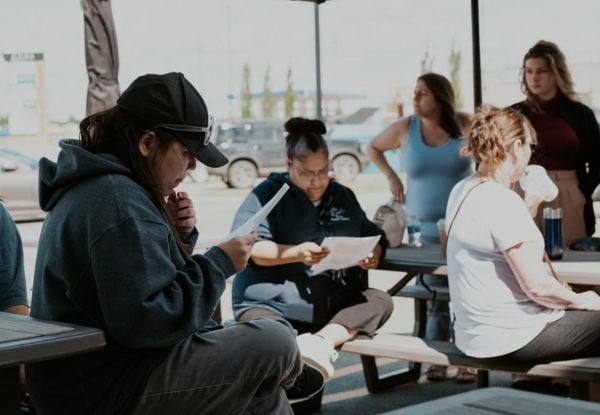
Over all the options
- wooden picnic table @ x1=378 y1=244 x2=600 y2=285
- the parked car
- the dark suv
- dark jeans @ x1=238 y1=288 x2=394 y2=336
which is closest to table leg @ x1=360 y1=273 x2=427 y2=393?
wooden picnic table @ x1=378 y1=244 x2=600 y2=285

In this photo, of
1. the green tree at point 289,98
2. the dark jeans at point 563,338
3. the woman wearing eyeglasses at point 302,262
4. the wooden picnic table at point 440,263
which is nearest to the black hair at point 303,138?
the woman wearing eyeglasses at point 302,262

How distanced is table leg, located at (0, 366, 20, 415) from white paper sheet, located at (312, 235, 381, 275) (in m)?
1.76

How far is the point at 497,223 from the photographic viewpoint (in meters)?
3.37

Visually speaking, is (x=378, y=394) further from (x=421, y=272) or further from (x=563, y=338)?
(x=563, y=338)

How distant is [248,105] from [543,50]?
32.5m

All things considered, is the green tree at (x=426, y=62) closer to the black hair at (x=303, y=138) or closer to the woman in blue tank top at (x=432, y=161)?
the woman in blue tank top at (x=432, y=161)

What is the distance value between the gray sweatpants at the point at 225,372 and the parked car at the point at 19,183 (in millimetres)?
12720

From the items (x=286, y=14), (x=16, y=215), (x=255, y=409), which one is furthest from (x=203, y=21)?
(x=255, y=409)

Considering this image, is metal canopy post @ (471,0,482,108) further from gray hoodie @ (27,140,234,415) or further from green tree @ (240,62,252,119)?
green tree @ (240,62,252,119)

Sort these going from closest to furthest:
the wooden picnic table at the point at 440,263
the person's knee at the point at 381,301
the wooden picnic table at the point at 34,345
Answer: the wooden picnic table at the point at 34,345 < the wooden picnic table at the point at 440,263 < the person's knee at the point at 381,301

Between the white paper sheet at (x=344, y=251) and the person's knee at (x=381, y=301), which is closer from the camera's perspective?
the white paper sheet at (x=344, y=251)

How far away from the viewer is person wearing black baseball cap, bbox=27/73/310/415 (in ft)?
6.91

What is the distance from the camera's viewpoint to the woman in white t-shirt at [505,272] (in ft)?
11.0

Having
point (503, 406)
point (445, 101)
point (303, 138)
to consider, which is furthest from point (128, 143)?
point (445, 101)
